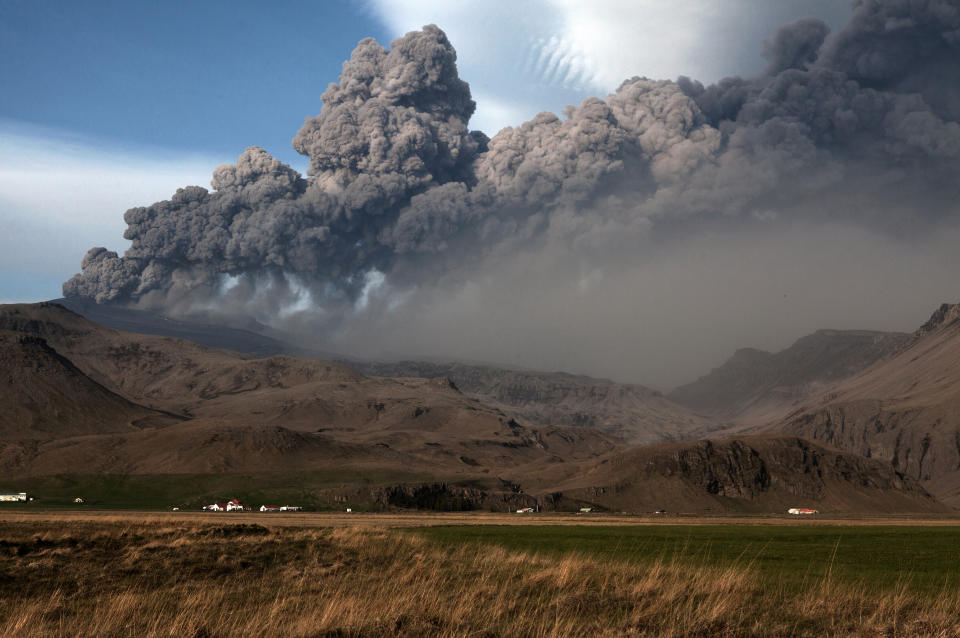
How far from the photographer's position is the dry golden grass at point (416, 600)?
642 inches

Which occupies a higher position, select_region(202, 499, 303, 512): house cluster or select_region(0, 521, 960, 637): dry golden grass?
select_region(0, 521, 960, 637): dry golden grass

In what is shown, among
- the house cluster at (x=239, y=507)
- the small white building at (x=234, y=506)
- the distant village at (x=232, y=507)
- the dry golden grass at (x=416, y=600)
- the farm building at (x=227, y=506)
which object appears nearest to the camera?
the dry golden grass at (x=416, y=600)

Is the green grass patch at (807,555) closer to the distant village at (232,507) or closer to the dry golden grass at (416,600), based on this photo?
the dry golden grass at (416,600)

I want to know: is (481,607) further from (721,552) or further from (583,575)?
(721,552)

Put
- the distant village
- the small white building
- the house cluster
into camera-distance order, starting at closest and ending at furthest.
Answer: the distant village, the house cluster, the small white building

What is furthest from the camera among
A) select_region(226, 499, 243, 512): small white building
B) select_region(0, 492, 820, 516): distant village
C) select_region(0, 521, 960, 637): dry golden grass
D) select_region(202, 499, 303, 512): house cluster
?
select_region(226, 499, 243, 512): small white building

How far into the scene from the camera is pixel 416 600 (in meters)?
19.4

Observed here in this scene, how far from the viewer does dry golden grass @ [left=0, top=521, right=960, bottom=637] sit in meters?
16.3

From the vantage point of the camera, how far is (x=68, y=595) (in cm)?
2356

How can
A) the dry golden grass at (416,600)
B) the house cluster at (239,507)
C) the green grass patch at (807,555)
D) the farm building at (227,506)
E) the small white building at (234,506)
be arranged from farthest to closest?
the small white building at (234,506) < the farm building at (227,506) < the house cluster at (239,507) < the green grass patch at (807,555) < the dry golden grass at (416,600)

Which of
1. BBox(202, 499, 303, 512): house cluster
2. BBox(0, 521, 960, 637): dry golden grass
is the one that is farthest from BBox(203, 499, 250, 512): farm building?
BBox(0, 521, 960, 637): dry golden grass

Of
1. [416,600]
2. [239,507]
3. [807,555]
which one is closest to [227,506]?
[239,507]

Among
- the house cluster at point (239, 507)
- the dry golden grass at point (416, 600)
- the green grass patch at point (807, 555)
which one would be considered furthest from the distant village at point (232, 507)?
the dry golden grass at point (416, 600)

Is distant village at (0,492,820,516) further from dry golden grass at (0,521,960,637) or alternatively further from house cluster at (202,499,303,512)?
dry golden grass at (0,521,960,637)
